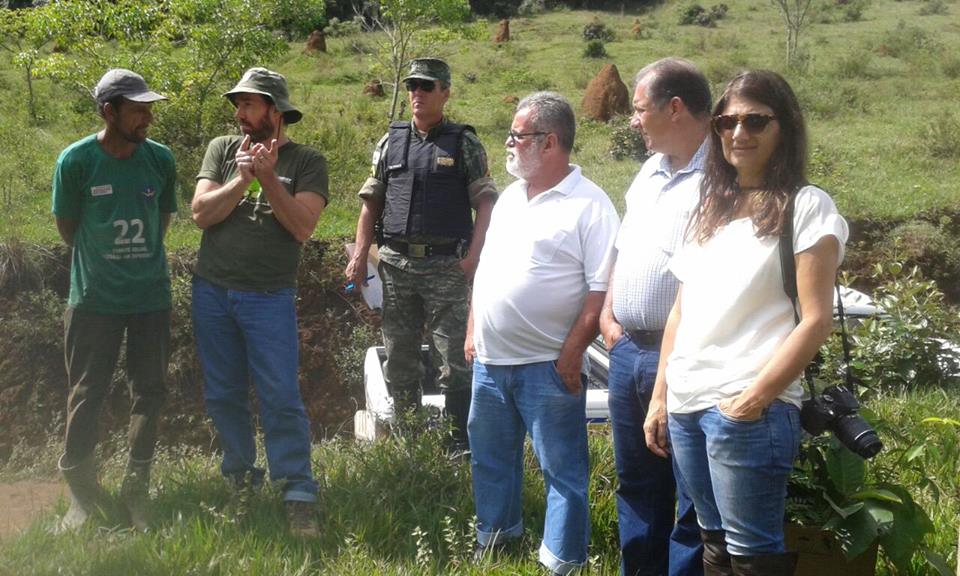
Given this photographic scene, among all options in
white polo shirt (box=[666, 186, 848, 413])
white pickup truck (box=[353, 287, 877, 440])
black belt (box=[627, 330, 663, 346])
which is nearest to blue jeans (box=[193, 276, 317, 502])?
white pickup truck (box=[353, 287, 877, 440])

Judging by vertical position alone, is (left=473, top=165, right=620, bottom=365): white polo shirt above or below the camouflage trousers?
above

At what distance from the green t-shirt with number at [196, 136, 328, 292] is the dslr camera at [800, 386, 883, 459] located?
2.16 m

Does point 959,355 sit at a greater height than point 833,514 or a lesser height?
lesser

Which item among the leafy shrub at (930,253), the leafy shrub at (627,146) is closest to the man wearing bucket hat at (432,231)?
the leafy shrub at (930,253)

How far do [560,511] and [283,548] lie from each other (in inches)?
40.4

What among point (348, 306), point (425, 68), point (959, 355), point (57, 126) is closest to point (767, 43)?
point (57, 126)

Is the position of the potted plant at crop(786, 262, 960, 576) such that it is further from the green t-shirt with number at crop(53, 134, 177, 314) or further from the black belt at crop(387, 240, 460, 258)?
the green t-shirt with number at crop(53, 134, 177, 314)

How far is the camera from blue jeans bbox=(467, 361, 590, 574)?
12.3 ft

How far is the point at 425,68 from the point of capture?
16.5ft

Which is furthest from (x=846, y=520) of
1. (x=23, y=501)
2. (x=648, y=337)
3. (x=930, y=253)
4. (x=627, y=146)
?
(x=627, y=146)

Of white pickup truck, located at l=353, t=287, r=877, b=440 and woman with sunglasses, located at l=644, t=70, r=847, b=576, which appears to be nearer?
woman with sunglasses, located at l=644, t=70, r=847, b=576

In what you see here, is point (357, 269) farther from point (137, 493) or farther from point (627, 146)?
point (627, 146)

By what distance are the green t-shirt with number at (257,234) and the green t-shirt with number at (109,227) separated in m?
0.26

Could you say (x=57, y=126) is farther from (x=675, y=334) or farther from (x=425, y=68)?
(x=675, y=334)
